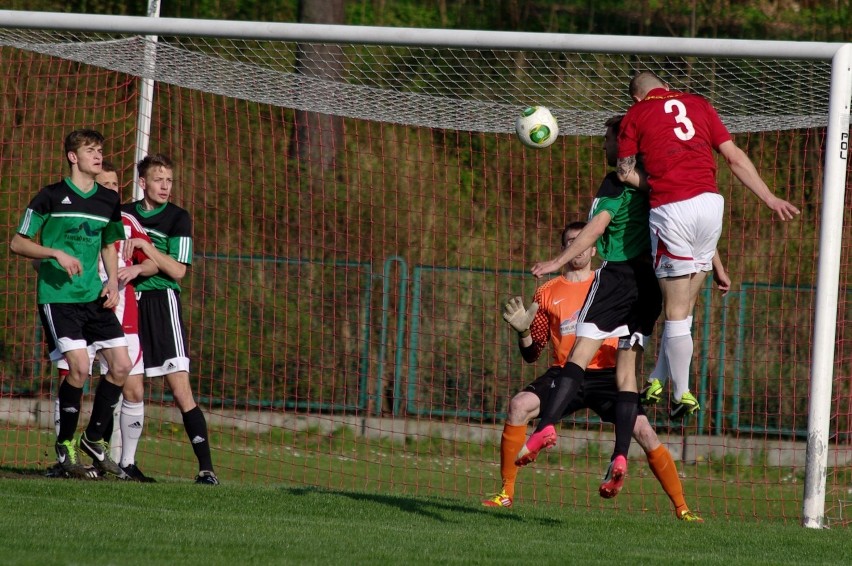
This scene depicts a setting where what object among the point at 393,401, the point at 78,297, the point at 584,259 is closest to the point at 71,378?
the point at 78,297

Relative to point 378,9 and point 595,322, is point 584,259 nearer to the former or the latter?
point 595,322

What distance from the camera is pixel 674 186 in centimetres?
617

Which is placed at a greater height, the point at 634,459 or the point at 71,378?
the point at 71,378

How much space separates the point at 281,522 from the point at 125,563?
1.42 m

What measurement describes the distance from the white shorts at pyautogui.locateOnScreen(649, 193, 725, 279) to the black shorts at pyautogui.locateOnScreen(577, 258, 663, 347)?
0.65 feet

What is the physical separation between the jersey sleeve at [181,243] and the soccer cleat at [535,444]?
3.18 meters

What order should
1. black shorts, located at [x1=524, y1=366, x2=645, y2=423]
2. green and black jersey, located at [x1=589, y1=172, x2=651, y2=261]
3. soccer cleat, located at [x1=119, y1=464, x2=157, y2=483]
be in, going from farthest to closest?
soccer cleat, located at [x1=119, y1=464, x2=157, y2=483] → black shorts, located at [x1=524, y1=366, x2=645, y2=423] → green and black jersey, located at [x1=589, y1=172, x2=651, y2=261]

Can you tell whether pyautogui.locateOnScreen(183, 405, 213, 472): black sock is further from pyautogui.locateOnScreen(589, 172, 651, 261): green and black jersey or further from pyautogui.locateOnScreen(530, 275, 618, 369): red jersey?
pyautogui.locateOnScreen(589, 172, 651, 261): green and black jersey

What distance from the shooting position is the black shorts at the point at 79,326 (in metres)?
7.40

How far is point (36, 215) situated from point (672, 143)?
157 inches

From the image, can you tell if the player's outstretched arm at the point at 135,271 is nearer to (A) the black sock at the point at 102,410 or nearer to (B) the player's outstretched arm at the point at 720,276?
(A) the black sock at the point at 102,410

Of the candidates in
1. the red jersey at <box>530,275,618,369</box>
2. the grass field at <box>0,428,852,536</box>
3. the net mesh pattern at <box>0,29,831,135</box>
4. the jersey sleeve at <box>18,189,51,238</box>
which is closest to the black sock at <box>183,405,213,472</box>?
the grass field at <box>0,428,852,536</box>

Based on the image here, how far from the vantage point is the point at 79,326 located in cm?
746

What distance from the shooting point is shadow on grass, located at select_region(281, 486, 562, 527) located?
6.57 m
